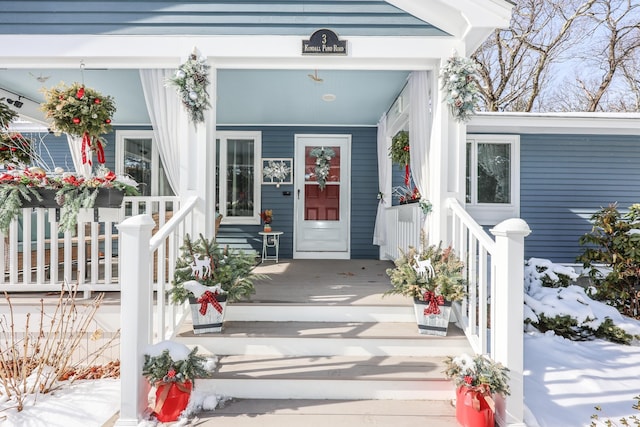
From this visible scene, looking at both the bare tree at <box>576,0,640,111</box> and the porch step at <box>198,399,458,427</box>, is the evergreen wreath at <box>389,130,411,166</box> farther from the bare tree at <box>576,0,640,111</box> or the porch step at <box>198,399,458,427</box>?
the bare tree at <box>576,0,640,111</box>

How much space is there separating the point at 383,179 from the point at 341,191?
82cm

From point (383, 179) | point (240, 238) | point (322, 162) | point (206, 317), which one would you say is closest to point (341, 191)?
point (322, 162)

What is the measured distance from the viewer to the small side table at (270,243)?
5595 millimetres

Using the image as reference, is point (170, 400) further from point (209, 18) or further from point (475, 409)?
point (209, 18)

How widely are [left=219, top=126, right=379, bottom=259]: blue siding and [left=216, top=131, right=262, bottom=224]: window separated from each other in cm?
14

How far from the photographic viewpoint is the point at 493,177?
19.2ft

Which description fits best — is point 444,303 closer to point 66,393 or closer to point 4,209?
point 66,393

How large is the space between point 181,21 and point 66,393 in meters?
3.07

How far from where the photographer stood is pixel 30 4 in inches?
126

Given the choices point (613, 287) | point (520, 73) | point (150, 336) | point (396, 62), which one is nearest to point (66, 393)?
point (150, 336)

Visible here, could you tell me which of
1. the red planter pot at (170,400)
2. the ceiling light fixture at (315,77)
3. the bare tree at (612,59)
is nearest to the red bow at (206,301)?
the red planter pot at (170,400)

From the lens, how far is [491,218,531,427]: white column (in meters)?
2.15

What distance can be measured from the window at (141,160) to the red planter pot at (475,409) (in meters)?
5.58

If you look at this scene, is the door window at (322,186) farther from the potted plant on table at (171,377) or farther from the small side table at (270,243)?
the potted plant on table at (171,377)
